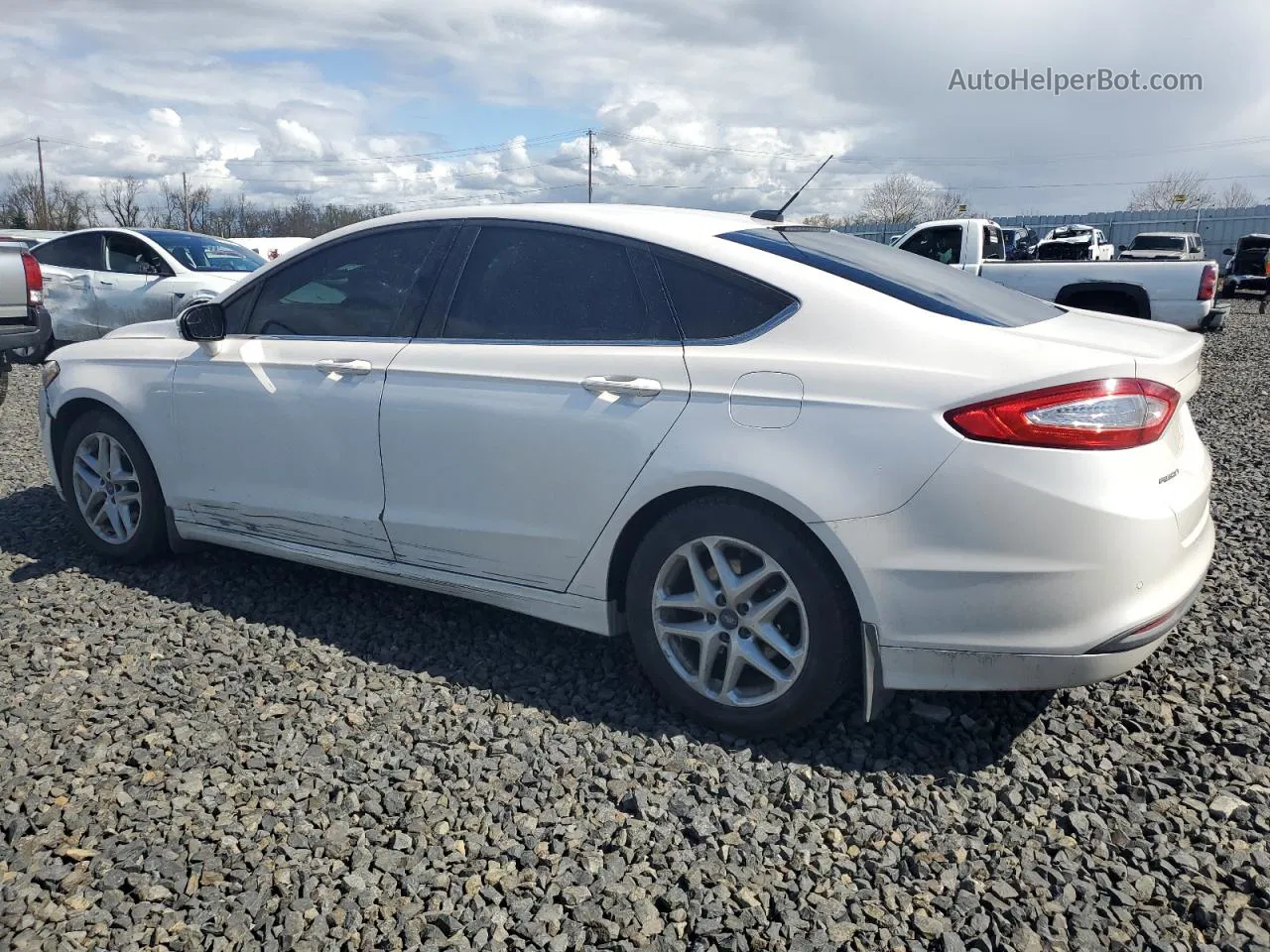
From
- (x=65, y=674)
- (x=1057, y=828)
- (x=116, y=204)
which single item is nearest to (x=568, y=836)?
(x=1057, y=828)

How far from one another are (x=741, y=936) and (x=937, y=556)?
109 centimetres

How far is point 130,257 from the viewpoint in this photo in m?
11.6

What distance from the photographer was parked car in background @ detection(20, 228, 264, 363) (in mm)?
11195

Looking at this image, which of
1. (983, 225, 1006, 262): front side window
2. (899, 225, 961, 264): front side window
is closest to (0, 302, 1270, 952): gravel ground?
(899, 225, 961, 264): front side window

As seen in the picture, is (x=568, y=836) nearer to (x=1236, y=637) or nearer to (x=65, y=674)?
(x=65, y=674)

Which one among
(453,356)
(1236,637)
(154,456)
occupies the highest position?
(453,356)

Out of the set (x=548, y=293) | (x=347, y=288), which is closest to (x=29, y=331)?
(x=347, y=288)

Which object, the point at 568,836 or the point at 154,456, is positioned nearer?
the point at 568,836

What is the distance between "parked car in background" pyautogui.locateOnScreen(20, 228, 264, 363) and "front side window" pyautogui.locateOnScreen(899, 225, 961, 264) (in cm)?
910

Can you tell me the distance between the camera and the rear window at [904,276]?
3.04 m

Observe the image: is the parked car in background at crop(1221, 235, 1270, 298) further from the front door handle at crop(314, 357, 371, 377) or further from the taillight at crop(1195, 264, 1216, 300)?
Answer: the front door handle at crop(314, 357, 371, 377)

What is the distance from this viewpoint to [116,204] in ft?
200

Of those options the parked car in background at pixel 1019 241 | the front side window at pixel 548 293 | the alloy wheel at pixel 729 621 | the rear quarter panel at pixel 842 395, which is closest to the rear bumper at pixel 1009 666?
the alloy wheel at pixel 729 621

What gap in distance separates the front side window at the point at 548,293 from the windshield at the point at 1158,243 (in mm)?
26297
